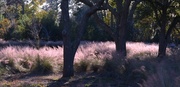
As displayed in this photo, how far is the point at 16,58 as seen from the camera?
17.8m

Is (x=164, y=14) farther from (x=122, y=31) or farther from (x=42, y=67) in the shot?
(x=42, y=67)

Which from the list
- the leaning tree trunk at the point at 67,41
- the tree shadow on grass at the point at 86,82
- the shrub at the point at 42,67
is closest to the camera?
the tree shadow on grass at the point at 86,82

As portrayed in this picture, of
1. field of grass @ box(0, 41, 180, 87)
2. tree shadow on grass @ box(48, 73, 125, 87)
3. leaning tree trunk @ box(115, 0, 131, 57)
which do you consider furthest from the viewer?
leaning tree trunk @ box(115, 0, 131, 57)

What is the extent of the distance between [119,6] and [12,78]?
27.3ft

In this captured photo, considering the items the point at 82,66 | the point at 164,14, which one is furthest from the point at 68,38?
the point at 164,14

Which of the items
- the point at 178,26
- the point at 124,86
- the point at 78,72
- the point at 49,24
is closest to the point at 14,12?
the point at 49,24

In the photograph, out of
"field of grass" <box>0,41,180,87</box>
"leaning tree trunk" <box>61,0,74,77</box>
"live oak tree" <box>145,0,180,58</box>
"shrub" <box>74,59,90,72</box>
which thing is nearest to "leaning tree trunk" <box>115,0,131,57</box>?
"live oak tree" <box>145,0,180,58</box>

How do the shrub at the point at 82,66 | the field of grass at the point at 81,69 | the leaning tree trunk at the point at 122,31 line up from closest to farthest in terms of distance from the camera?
the field of grass at the point at 81,69 < the shrub at the point at 82,66 < the leaning tree trunk at the point at 122,31

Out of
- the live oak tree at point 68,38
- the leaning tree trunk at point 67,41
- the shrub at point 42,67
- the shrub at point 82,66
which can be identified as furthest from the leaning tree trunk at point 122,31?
the leaning tree trunk at point 67,41

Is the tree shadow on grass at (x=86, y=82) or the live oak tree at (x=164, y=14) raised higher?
the live oak tree at (x=164, y=14)

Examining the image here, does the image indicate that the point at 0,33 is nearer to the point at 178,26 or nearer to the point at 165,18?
the point at 178,26

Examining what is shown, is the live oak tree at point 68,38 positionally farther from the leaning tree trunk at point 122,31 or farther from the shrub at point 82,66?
the leaning tree trunk at point 122,31

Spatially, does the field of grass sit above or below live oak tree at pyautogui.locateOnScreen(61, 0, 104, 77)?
below

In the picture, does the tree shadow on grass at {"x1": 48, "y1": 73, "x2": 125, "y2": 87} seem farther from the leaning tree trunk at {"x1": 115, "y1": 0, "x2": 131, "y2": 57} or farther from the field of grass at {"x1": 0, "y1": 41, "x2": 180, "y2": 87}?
the leaning tree trunk at {"x1": 115, "y1": 0, "x2": 131, "y2": 57}
